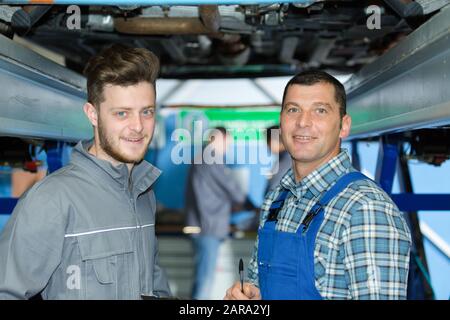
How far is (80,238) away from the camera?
61.1 inches

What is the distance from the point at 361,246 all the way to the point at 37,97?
1209mm

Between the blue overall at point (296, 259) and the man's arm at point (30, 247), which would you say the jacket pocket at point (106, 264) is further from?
the blue overall at point (296, 259)

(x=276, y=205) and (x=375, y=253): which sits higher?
(x=276, y=205)

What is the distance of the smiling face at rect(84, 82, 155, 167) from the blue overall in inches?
19.3

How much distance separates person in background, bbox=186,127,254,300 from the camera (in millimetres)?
4906

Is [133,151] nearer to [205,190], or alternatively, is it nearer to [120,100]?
[120,100]

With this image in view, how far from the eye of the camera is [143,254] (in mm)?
1735

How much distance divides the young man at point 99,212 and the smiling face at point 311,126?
0.44m

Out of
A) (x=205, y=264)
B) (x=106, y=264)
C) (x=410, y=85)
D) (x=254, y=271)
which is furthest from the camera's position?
(x=205, y=264)

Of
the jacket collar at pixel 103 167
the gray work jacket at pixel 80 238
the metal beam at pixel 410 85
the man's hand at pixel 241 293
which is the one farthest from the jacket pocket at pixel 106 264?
the metal beam at pixel 410 85

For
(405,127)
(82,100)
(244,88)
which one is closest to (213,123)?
(244,88)

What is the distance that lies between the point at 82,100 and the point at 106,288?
3.88 ft

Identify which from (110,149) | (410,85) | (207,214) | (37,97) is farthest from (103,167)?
(207,214)

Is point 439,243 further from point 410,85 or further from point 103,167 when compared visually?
point 103,167
